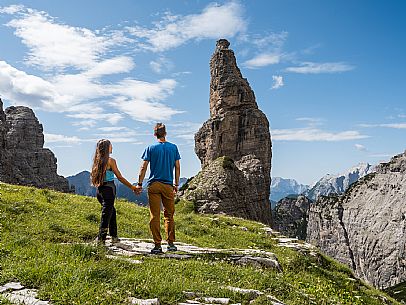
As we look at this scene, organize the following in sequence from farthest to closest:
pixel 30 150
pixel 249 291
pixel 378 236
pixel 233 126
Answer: pixel 378 236 < pixel 30 150 < pixel 233 126 < pixel 249 291

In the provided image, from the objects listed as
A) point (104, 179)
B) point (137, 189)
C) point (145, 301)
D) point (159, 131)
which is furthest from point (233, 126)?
point (145, 301)

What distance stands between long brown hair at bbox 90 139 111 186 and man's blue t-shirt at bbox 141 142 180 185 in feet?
3.93

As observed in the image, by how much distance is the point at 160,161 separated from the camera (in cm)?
1276

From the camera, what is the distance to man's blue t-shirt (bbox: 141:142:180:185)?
41.8ft

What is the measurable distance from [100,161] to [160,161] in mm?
1921

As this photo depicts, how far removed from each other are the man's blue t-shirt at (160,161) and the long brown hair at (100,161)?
1.20 meters

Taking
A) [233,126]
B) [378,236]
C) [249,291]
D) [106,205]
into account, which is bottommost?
[378,236]

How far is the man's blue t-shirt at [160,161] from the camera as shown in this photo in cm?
1274

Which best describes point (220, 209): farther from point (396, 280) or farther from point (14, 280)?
point (396, 280)

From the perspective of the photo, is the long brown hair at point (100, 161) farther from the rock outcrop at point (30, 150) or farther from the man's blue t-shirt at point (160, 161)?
the rock outcrop at point (30, 150)

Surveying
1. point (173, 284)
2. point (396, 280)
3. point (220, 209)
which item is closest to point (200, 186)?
point (220, 209)

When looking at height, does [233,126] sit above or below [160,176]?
above

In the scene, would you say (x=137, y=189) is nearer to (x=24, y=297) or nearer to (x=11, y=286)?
(x=11, y=286)

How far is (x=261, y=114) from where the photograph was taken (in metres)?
79.4
